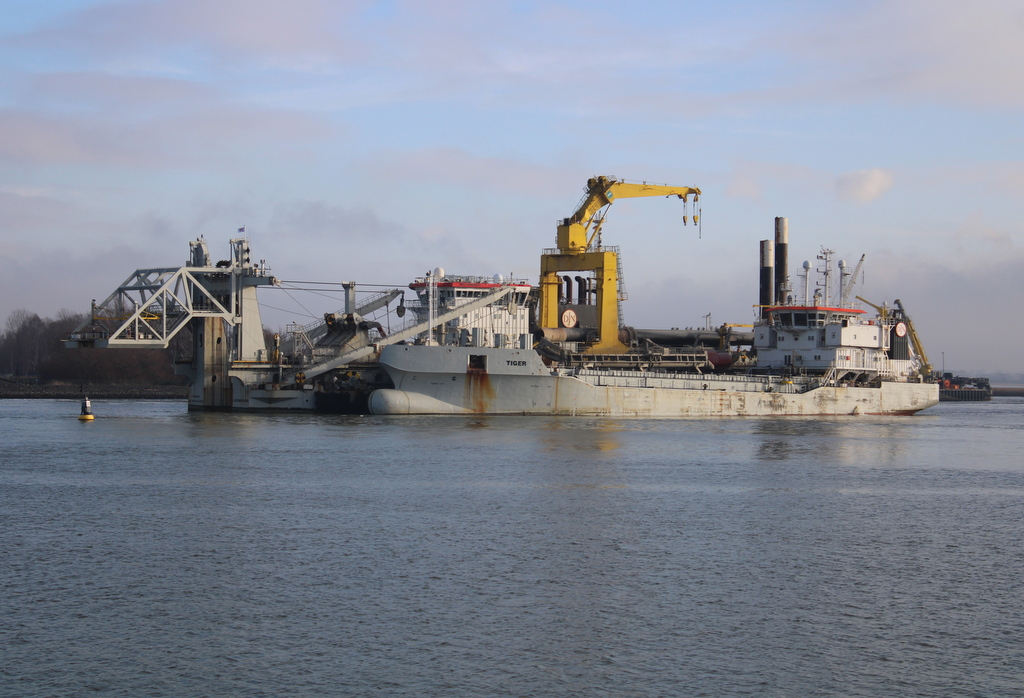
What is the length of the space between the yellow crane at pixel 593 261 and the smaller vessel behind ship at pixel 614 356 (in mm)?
64

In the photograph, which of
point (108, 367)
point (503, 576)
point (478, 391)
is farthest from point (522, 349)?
point (108, 367)

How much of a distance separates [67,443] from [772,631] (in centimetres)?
3120

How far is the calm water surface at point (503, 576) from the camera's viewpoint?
486 inches

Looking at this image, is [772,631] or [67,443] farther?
[67,443]

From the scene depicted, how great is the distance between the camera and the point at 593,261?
57250 mm

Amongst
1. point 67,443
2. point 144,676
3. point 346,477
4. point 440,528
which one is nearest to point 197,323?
point 67,443

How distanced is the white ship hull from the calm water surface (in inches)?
589

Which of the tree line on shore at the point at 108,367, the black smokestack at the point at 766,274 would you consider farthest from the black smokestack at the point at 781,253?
the tree line on shore at the point at 108,367

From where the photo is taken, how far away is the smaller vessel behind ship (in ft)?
159

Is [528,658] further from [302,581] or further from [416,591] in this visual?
[302,581]

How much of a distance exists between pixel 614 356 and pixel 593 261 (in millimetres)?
5700

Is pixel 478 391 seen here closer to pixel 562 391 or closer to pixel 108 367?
pixel 562 391

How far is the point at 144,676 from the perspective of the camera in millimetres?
12000

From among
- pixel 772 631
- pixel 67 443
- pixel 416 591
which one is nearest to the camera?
pixel 772 631
